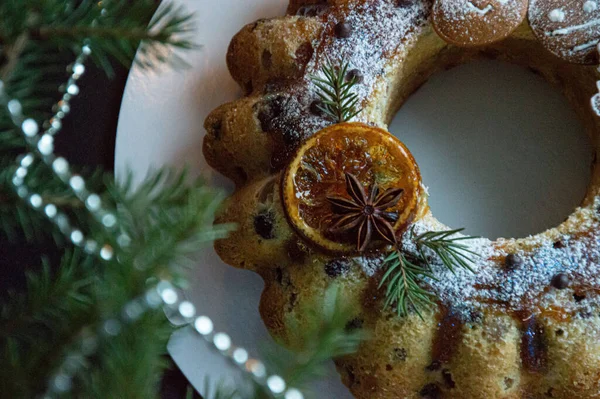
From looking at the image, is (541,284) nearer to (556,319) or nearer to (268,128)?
(556,319)

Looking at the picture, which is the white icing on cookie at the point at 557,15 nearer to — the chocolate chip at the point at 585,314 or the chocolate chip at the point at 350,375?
the chocolate chip at the point at 585,314

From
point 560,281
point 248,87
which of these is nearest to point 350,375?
point 560,281

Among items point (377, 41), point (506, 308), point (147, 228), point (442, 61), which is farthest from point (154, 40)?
point (442, 61)

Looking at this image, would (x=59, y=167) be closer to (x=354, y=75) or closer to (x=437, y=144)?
(x=354, y=75)

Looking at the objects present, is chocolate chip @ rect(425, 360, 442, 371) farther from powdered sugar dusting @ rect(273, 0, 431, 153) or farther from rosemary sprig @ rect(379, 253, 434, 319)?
powdered sugar dusting @ rect(273, 0, 431, 153)

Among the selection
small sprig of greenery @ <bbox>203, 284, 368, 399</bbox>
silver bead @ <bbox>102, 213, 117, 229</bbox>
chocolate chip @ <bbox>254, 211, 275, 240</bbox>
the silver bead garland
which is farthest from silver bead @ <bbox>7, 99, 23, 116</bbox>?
chocolate chip @ <bbox>254, 211, 275, 240</bbox>

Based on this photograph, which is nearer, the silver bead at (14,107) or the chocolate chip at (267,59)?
the silver bead at (14,107)

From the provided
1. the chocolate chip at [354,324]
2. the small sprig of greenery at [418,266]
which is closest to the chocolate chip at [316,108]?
the small sprig of greenery at [418,266]
